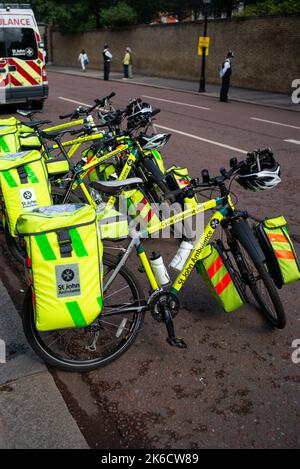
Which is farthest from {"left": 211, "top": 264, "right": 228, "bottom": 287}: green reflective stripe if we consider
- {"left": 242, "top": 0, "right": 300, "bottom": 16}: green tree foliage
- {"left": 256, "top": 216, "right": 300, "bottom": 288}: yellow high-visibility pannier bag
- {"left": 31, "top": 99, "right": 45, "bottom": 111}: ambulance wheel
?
{"left": 242, "top": 0, "right": 300, "bottom": 16}: green tree foliage

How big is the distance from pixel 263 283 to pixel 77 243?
4.87 feet

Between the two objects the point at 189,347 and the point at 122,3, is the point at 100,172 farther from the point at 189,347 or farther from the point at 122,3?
the point at 122,3

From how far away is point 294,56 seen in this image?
20000 mm

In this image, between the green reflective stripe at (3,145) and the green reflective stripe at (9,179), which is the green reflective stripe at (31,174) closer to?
the green reflective stripe at (9,179)

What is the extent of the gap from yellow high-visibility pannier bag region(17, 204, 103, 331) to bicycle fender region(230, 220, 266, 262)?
110 cm

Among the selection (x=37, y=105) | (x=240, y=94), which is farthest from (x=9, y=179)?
(x=240, y=94)

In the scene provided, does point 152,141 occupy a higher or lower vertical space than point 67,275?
higher

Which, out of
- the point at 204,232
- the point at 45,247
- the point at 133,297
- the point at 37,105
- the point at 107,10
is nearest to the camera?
the point at 45,247

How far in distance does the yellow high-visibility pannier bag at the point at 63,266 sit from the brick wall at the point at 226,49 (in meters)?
19.7

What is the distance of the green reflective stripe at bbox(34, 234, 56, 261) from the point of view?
8.61ft

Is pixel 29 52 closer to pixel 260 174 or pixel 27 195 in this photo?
pixel 27 195

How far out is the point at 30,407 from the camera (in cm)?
287

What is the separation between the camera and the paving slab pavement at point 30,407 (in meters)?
2.62
